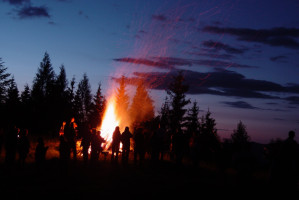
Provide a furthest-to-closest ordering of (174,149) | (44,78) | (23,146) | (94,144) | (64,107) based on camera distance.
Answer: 1. (44,78)
2. (64,107)
3. (94,144)
4. (174,149)
5. (23,146)

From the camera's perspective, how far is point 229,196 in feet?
31.6

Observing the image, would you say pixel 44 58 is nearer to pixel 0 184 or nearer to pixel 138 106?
pixel 138 106

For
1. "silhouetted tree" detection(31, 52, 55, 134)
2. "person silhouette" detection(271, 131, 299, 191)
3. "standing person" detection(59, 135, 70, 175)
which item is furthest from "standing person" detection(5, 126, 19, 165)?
"silhouetted tree" detection(31, 52, 55, 134)

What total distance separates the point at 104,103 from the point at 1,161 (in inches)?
1952

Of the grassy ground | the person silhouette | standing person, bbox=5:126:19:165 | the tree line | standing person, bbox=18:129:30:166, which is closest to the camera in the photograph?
the grassy ground

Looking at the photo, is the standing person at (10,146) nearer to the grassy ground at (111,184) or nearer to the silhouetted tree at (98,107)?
the grassy ground at (111,184)

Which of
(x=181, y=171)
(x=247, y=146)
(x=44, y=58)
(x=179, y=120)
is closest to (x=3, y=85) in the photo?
(x=44, y=58)

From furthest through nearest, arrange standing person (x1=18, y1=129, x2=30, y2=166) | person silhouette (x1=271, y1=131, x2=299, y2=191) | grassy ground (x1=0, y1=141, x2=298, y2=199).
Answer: standing person (x1=18, y1=129, x2=30, y2=166) → person silhouette (x1=271, y1=131, x2=299, y2=191) → grassy ground (x1=0, y1=141, x2=298, y2=199)

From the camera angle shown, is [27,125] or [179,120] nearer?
[27,125]

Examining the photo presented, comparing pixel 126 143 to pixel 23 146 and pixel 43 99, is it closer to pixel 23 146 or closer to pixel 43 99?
pixel 23 146

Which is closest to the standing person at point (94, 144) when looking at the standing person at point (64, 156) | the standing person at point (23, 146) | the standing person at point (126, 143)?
the standing person at point (126, 143)

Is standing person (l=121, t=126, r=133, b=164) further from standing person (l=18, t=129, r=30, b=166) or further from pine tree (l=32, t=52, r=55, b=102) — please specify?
Answer: pine tree (l=32, t=52, r=55, b=102)

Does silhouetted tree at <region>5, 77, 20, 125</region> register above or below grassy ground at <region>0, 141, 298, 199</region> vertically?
above

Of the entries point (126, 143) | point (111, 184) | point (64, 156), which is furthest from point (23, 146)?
point (111, 184)
